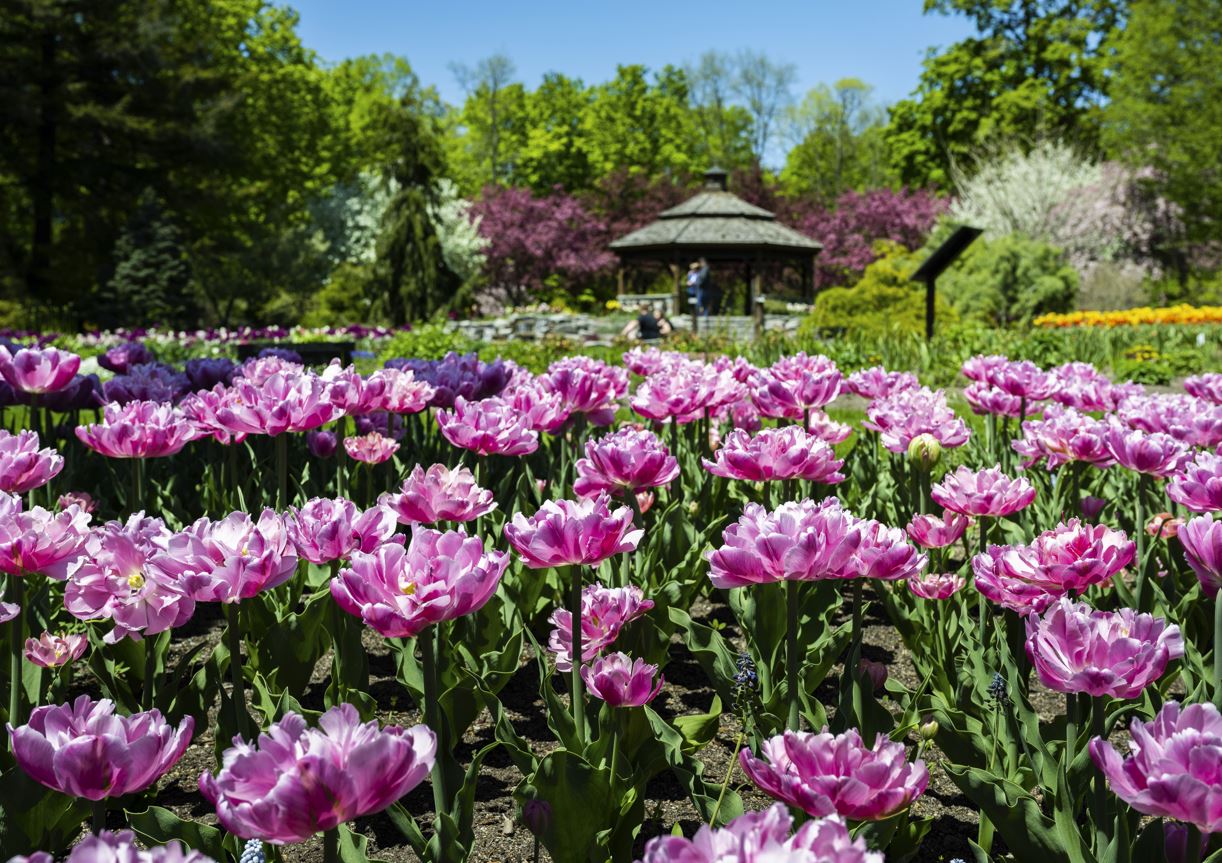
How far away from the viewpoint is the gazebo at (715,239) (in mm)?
27469

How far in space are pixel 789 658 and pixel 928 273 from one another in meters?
10.1

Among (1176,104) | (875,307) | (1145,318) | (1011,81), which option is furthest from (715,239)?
(1011,81)

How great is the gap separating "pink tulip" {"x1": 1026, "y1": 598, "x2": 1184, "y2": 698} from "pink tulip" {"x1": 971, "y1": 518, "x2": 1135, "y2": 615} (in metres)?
0.26

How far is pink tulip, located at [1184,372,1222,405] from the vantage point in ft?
13.1

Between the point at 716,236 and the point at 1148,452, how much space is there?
82.8ft

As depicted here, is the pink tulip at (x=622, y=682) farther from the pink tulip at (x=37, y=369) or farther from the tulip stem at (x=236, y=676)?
the pink tulip at (x=37, y=369)

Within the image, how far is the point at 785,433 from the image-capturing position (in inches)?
107

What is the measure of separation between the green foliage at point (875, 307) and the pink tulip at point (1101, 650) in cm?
1455

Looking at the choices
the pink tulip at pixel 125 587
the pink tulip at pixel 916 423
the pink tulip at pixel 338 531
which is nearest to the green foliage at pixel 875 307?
the pink tulip at pixel 916 423

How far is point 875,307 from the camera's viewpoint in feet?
54.7

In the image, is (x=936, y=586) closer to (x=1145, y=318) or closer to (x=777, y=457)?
(x=777, y=457)

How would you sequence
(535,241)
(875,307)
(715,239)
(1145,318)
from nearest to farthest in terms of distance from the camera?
(875,307), (1145,318), (715,239), (535,241)

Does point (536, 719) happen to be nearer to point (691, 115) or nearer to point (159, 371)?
point (159, 371)

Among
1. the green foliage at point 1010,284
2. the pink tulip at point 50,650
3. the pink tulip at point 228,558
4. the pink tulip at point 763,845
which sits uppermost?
the green foliage at point 1010,284
